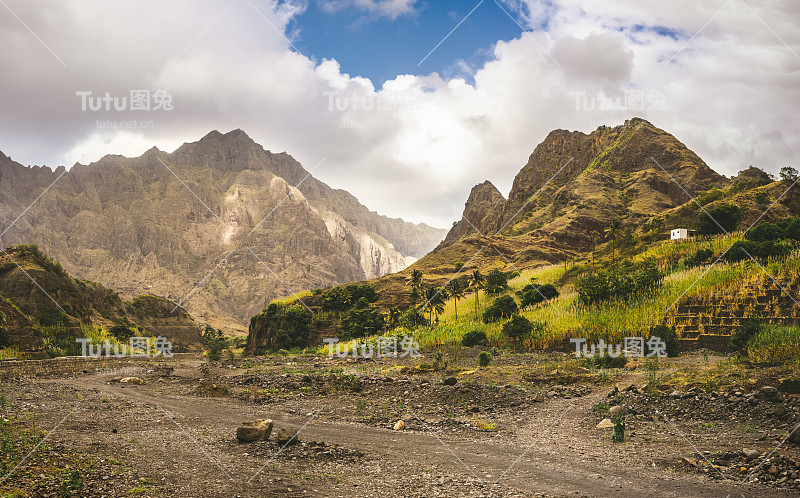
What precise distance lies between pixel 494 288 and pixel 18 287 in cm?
4475

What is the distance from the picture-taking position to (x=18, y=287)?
1464 inches

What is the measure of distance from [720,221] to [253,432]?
50792 mm

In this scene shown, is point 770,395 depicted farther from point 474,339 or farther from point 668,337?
point 474,339

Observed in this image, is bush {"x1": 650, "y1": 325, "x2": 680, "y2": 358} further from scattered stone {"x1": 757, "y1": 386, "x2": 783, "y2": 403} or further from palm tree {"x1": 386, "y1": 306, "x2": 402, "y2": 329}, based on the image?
palm tree {"x1": 386, "y1": 306, "x2": 402, "y2": 329}

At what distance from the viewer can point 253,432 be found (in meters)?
11.6

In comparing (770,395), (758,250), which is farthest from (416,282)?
(770,395)

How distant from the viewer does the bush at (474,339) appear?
119 feet

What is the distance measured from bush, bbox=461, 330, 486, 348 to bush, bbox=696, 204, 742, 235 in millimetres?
27870

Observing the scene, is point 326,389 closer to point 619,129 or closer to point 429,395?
point 429,395

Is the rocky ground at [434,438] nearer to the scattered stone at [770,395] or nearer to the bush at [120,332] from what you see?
the scattered stone at [770,395]

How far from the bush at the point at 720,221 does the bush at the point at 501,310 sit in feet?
75.0

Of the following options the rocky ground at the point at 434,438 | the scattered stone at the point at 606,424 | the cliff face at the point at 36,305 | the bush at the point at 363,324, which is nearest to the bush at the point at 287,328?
the bush at the point at 363,324

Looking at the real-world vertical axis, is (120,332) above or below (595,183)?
below

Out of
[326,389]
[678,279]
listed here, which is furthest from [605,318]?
[326,389]
